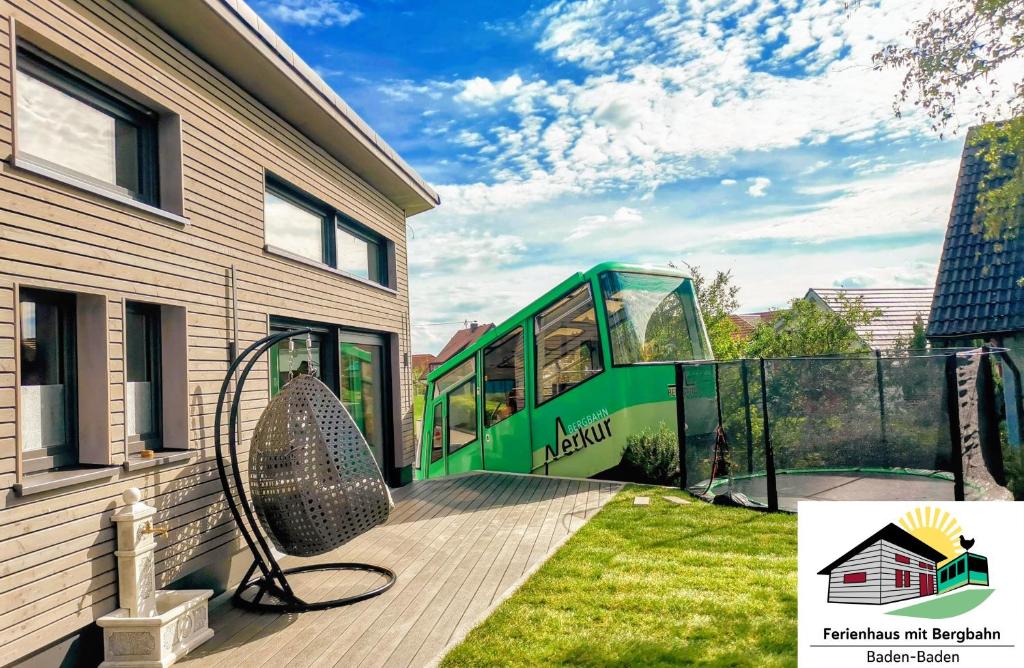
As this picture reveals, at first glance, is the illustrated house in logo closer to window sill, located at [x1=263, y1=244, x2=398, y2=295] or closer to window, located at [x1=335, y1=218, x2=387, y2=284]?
window sill, located at [x1=263, y1=244, x2=398, y2=295]

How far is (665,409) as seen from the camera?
984cm

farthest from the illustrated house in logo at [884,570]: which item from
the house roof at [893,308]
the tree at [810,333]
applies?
the house roof at [893,308]

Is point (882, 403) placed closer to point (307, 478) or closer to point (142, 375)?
point (307, 478)

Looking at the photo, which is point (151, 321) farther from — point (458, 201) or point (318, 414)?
point (458, 201)

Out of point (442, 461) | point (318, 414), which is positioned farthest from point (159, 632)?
point (442, 461)

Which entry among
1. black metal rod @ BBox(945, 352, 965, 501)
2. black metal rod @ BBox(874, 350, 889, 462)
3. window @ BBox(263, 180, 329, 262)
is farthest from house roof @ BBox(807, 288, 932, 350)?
window @ BBox(263, 180, 329, 262)

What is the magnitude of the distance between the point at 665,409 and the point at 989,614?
6.07 m

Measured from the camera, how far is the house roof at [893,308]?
20.3 metres

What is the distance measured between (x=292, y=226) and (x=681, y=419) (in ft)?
17.6

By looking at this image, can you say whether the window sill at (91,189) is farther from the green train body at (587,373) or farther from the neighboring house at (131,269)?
the green train body at (587,373)

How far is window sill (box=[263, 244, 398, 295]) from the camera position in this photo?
22.0 feet

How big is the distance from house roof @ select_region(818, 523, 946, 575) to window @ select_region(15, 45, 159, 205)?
5.37 m

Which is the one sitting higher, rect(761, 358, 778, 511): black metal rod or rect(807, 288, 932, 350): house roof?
rect(807, 288, 932, 350): house roof

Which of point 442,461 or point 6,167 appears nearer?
point 6,167
